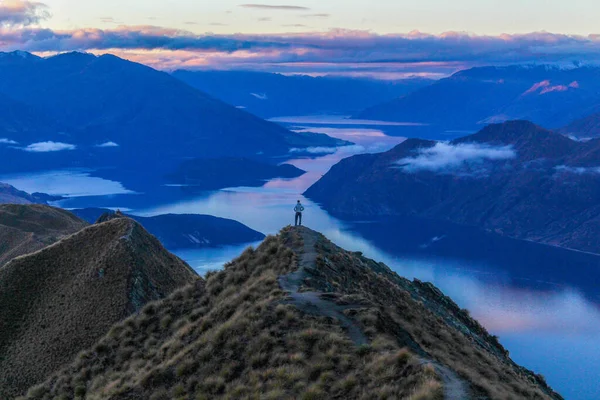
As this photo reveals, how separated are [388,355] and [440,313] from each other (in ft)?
63.8

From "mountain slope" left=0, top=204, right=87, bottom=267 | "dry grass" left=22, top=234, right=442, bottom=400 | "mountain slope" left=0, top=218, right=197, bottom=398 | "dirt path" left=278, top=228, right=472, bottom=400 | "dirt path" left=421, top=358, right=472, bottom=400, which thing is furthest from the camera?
"mountain slope" left=0, top=204, right=87, bottom=267

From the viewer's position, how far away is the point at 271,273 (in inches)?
1152

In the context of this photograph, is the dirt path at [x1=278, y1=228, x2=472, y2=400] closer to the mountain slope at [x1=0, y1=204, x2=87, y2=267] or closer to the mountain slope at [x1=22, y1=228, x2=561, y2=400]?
the mountain slope at [x1=22, y1=228, x2=561, y2=400]

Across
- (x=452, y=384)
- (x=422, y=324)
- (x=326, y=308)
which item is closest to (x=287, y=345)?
(x=326, y=308)

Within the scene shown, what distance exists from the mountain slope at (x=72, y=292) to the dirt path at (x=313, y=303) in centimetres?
1301

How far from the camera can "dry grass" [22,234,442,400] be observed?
60.6 feet

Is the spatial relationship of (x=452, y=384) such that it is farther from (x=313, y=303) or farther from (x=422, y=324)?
(x=422, y=324)

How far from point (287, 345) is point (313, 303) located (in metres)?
3.29

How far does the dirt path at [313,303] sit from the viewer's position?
71.8 feet

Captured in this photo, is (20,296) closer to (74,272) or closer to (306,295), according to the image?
(74,272)

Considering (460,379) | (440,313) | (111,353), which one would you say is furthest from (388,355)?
(440,313)

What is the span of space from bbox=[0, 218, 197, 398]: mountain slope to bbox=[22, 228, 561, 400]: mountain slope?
267 inches

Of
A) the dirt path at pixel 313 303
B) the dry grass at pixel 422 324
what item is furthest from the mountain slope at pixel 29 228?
the dirt path at pixel 313 303

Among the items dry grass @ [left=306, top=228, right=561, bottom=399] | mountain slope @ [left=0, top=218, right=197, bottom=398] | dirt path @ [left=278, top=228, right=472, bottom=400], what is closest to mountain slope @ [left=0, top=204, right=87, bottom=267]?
mountain slope @ [left=0, top=218, right=197, bottom=398]
